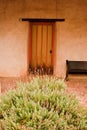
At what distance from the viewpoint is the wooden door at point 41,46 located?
1271cm

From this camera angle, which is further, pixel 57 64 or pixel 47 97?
pixel 57 64

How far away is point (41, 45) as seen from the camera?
42.0 ft

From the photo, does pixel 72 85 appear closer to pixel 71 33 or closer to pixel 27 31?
pixel 71 33

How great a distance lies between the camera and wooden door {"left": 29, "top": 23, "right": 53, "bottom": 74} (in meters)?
12.7

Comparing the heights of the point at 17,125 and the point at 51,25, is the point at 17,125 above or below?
below

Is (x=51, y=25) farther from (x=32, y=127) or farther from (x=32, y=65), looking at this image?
(x=32, y=127)

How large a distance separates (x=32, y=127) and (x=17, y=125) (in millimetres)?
162

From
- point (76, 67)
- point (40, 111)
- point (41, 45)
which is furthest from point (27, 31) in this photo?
point (40, 111)

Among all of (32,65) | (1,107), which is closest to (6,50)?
(32,65)

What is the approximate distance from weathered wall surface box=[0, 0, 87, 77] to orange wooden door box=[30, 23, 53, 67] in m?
0.37

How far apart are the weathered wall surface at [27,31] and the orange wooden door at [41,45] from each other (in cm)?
37

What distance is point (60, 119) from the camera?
3.69 meters

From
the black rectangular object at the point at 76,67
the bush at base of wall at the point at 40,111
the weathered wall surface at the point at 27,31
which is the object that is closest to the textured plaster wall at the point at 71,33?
the weathered wall surface at the point at 27,31

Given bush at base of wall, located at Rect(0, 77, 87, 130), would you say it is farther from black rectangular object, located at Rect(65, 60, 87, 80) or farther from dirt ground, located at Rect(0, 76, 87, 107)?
black rectangular object, located at Rect(65, 60, 87, 80)
